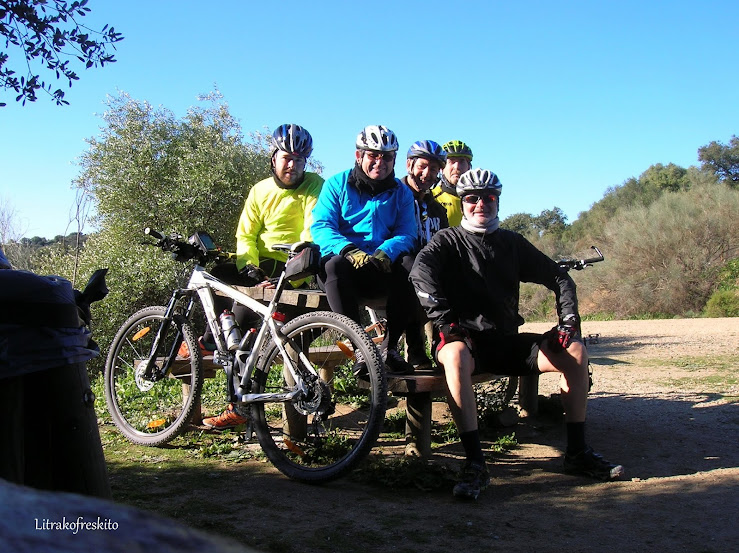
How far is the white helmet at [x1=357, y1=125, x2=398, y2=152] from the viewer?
5.11 metres

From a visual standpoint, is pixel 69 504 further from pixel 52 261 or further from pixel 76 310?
pixel 52 261

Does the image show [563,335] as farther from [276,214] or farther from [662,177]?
[662,177]

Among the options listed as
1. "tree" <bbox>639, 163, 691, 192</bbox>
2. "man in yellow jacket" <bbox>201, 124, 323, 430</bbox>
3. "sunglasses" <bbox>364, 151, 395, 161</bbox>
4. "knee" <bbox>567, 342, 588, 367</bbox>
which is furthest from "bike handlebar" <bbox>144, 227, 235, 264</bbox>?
"tree" <bbox>639, 163, 691, 192</bbox>

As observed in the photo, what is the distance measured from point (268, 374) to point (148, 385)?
137 centimetres

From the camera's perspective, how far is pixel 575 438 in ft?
14.9

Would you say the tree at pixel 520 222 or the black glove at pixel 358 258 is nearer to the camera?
the black glove at pixel 358 258

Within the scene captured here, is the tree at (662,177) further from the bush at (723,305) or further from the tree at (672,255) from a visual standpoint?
the bush at (723,305)

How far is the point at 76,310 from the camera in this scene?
2.37 m

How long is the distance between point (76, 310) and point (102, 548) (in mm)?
1897

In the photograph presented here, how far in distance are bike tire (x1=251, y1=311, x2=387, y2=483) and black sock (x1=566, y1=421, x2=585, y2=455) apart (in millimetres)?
1328

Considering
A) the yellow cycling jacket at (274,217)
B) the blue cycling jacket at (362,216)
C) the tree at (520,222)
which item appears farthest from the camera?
the tree at (520,222)

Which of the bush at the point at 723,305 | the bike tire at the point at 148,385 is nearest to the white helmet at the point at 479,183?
the bike tire at the point at 148,385

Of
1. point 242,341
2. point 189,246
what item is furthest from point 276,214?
point 242,341

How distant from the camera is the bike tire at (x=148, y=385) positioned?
17.4 ft
